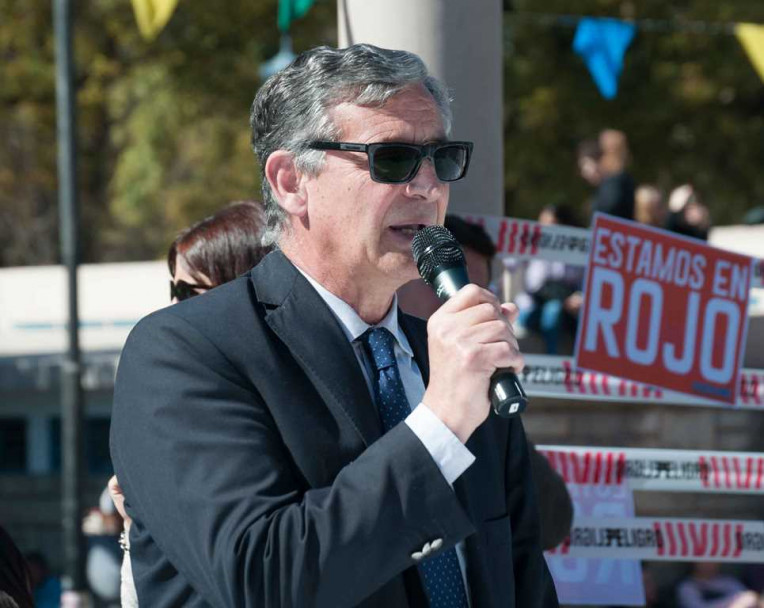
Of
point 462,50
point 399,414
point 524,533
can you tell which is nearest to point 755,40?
point 462,50

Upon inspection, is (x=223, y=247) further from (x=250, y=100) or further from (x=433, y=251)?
(x=250, y=100)

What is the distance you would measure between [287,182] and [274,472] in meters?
0.54

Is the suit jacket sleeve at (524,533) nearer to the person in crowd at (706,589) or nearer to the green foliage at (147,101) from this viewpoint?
the person in crowd at (706,589)

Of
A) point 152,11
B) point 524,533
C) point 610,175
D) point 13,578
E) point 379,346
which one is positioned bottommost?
point 13,578

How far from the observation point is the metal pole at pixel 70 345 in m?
10.6

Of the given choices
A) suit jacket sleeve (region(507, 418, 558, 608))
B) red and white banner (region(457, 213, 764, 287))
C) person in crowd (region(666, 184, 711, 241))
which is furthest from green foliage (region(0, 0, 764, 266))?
suit jacket sleeve (region(507, 418, 558, 608))

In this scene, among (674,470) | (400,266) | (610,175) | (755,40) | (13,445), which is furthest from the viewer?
(13,445)

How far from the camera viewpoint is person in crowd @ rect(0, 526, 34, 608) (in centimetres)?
279

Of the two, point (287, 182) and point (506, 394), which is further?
point (287, 182)

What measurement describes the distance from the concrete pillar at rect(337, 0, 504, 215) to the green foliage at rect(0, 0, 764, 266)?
11.2m

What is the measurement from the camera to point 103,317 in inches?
513

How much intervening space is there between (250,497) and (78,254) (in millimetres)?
9578

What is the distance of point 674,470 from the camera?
4.95 m

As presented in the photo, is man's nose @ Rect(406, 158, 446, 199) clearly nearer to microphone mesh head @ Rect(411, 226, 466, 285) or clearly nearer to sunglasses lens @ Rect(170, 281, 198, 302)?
microphone mesh head @ Rect(411, 226, 466, 285)
